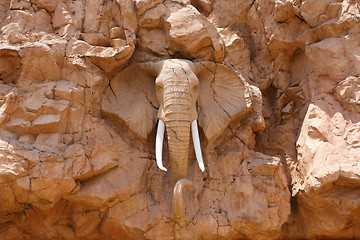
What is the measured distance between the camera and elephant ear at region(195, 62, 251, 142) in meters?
4.55

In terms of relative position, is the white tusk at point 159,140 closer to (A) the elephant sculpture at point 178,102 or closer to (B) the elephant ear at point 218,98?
(A) the elephant sculpture at point 178,102

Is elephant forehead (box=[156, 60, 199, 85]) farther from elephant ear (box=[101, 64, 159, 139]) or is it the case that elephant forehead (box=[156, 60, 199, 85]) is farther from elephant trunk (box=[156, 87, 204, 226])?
elephant ear (box=[101, 64, 159, 139])

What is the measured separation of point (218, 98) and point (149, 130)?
0.95 metres

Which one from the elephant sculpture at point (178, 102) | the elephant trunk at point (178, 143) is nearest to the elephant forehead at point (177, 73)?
the elephant sculpture at point (178, 102)

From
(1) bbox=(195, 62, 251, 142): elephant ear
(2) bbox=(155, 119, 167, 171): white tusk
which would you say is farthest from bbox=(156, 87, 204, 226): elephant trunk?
(1) bbox=(195, 62, 251, 142): elephant ear

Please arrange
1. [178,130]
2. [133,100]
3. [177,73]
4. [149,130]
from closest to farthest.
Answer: [178,130] < [177,73] < [149,130] < [133,100]

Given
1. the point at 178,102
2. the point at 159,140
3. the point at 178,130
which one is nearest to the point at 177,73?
the point at 178,102

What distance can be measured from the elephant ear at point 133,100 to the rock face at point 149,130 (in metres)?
0.01

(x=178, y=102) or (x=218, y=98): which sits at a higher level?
(x=178, y=102)

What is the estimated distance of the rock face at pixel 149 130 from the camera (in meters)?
4.12

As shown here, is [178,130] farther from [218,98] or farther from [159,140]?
[218,98]

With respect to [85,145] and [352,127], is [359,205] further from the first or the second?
[85,145]

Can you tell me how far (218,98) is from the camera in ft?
15.7

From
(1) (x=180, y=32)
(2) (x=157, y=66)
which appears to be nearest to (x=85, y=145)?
(2) (x=157, y=66)
